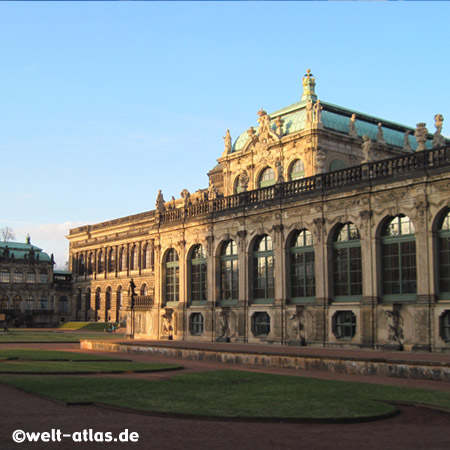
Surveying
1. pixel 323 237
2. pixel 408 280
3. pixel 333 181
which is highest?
pixel 333 181

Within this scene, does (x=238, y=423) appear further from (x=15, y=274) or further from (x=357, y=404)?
(x=15, y=274)

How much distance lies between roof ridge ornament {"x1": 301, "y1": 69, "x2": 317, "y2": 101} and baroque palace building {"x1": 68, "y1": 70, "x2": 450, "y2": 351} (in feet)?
0.46

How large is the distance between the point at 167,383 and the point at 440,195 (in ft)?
58.7

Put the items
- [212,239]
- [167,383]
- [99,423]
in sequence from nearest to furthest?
1. [99,423]
2. [167,383]
3. [212,239]

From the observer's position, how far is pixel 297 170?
170 feet

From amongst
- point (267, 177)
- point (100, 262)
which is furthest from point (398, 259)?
point (100, 262)

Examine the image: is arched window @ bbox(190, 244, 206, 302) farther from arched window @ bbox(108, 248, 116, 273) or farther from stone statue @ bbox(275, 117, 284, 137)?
arched window @ bbox(108, 248, 116, 273)

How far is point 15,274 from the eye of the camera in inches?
4454

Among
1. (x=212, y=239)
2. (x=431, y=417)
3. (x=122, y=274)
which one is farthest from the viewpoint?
(x=122, y=274)

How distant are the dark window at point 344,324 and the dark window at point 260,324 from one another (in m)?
5.98

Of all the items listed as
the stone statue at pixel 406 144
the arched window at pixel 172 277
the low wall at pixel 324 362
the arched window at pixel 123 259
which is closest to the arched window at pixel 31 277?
the arched window at pixel 123 259

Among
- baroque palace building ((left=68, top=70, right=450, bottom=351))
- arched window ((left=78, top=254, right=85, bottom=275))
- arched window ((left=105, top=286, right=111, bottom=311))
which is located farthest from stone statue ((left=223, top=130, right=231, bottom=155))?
arched window ((left=78, top=254, right=85, bottom=275))

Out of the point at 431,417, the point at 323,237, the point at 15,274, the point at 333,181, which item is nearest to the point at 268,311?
the point at 323,237

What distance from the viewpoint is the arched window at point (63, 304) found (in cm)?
11746
